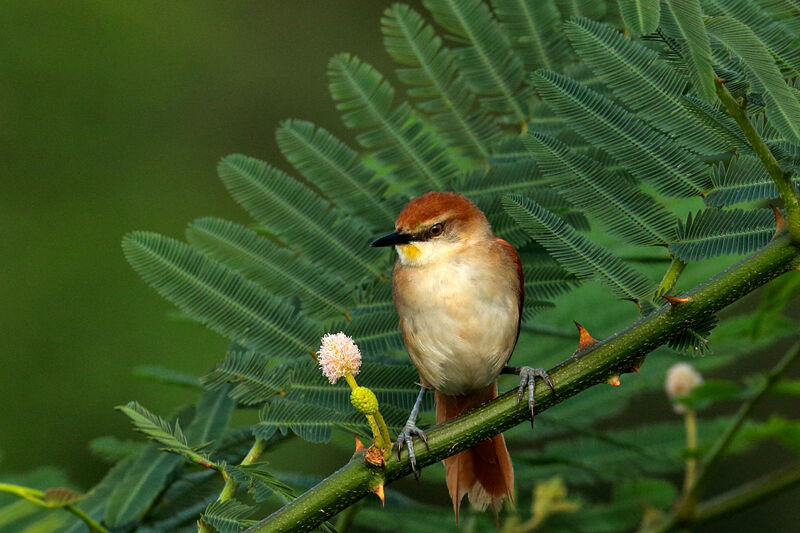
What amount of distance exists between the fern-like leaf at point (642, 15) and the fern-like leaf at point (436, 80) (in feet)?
4.02

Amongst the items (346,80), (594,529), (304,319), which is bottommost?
(594,529)

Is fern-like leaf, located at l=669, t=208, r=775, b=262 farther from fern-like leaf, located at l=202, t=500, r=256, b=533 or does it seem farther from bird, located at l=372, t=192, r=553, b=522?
fern-like leaf, located at l=202, t=500, r=256, b=533

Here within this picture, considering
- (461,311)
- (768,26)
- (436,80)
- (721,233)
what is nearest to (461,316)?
(461,311)

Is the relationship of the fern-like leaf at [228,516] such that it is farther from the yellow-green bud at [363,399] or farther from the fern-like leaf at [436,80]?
the fern-like leaf at [436,80]

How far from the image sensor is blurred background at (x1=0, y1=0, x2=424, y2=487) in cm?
648

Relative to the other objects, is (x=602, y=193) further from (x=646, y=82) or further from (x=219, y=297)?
(x=219, y=297)

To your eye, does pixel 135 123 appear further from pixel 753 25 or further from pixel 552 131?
pixel 753 25

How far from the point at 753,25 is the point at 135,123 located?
327 inches

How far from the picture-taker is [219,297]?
2.60 m

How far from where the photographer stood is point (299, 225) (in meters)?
2.89

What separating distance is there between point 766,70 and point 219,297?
4.95 ft

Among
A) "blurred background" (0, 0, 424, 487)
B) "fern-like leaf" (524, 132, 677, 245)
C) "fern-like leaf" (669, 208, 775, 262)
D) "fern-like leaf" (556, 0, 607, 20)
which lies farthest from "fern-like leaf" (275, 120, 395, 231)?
"blurred background" (0, 0, 424, 487)

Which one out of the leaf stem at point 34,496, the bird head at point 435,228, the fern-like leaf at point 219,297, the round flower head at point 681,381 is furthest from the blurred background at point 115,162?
the round flower head at point 681,381

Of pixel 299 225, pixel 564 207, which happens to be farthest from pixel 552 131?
pixel 299 225
